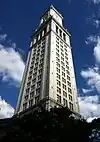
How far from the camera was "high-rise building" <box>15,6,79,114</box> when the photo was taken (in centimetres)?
5572

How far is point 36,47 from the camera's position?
78.6m

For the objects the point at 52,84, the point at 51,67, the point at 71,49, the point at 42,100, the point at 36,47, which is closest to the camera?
the point at 42,100

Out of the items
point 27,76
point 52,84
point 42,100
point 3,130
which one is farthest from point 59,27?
point 3,130

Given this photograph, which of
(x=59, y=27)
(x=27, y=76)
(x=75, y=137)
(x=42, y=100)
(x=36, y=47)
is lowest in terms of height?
(x=75, y=137)

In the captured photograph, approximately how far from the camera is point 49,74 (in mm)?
58688

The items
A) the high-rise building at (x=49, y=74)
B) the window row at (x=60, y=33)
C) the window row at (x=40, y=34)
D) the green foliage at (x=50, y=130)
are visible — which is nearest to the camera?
the green foliage at (x=50, y=130)

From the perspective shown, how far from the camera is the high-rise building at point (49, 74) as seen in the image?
55.7m

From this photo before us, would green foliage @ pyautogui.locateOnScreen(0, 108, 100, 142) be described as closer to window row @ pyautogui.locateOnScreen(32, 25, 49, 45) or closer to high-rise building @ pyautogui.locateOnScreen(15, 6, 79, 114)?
high-rise building @ pyautogui.locateOnScreen(15, 6, 79, 114)

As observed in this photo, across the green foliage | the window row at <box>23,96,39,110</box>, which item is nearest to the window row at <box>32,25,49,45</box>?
the window row at <box>23,96,39,110</box>

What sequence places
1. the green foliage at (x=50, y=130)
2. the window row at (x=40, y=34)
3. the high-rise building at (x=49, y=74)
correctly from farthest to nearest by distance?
1. the window row at (x=40, y=34)
2. the high-rise building at (x=49, y=74)
3. the green foliage at (x=50, y=130)

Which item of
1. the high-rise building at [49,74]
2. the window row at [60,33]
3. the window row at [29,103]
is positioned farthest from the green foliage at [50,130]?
the window row at [60,33]

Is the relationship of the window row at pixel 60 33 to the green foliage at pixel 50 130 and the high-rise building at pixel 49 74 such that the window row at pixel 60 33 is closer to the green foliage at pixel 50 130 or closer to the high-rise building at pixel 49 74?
the high-rise building at pixel 49 74

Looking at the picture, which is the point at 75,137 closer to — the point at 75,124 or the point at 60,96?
the point at 75,124

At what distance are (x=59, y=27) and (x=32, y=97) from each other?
40.2 m
